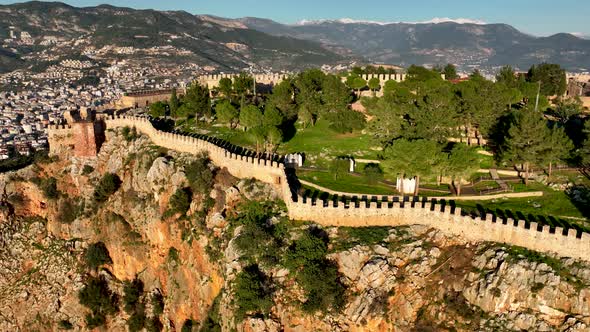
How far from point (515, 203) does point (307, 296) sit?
62.4 ft

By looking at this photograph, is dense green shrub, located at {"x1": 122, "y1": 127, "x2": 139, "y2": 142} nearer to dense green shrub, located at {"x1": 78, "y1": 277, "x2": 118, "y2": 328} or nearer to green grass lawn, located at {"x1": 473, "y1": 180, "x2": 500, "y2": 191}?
dense green shrub, located at {"x1": 78, "y1": 277, "x2": 118, "y2": 328}

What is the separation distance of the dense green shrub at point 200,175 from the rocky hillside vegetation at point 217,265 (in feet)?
0.56

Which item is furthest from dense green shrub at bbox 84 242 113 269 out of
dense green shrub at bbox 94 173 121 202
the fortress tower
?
the fortress tower

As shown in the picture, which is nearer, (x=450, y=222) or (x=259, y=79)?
(x=450, y=222)

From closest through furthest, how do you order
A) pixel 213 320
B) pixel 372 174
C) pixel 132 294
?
pixel 213 320 < pixel 372 174 < pixel 132 294

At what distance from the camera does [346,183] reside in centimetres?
4356

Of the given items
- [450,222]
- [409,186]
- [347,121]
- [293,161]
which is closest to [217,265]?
[293,161]

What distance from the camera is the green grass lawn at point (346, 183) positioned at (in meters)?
41.3

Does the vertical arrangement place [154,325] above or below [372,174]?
below

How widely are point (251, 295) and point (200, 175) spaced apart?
16856mm

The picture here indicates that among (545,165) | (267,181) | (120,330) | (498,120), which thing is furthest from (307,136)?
(120,330)

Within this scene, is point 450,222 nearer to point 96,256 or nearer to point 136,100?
point 96,256

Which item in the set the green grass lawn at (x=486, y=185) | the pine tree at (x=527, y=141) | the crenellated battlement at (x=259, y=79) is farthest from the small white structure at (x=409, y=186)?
the crenellated battlement at (x=259, y=79)

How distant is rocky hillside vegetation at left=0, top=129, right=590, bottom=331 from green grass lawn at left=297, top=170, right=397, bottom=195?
18.3 feet
